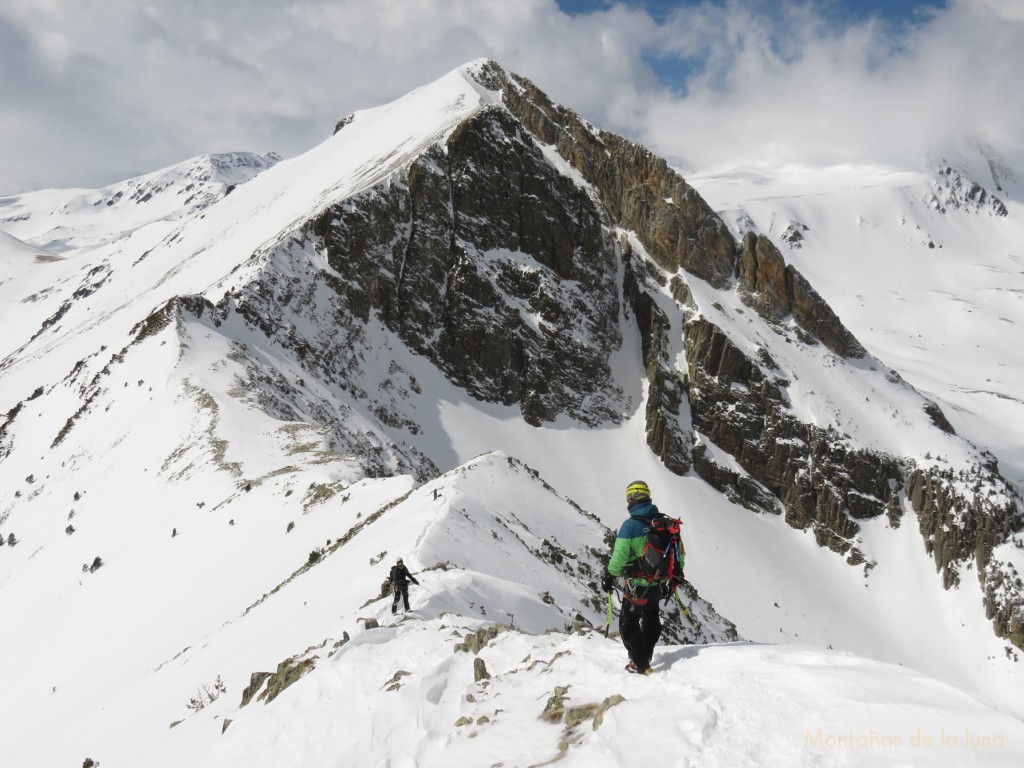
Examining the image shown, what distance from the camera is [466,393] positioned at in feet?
202

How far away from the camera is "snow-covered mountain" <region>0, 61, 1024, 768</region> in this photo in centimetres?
760

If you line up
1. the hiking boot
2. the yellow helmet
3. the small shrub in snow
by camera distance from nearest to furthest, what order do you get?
the hiking boot → the yellow helmet → the small shrub in snow

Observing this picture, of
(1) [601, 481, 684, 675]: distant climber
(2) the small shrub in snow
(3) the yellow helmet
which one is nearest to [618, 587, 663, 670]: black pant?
(1) [601, 481, 684, 675]: distant climber

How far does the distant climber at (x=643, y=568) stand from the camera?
731cm

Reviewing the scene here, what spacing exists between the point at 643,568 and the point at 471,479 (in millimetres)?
13468

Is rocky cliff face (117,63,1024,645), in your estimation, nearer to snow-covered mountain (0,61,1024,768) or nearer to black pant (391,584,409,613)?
snow-covered mountain (0,61,1024,768)

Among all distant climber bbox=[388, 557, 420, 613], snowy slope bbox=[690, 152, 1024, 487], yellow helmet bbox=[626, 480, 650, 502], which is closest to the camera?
yellow helmet bbox=[626, 480, 650, 502]

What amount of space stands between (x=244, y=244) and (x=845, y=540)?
6559 centimetres

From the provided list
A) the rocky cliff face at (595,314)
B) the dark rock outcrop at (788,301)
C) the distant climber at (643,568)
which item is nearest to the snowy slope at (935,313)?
the dark rock outcrop at (788,301)

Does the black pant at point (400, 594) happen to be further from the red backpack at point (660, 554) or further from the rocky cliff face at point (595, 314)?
the rocky cliff face at point (595, 314)

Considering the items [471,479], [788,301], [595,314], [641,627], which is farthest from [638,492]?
[788,301]

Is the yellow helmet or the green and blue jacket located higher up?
the yellow helmet

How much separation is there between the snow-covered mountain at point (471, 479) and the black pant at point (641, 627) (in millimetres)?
396

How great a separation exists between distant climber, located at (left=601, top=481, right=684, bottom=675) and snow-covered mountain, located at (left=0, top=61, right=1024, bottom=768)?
58cm
